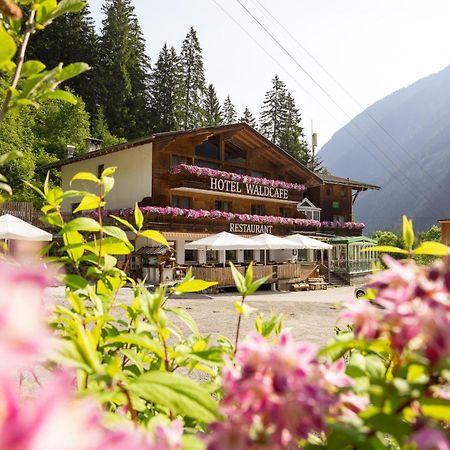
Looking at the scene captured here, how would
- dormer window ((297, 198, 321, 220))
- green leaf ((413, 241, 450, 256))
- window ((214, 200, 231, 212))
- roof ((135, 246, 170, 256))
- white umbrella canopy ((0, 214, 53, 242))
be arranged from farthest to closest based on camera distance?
1. dormer window ((297, 198, 321, 220))
2. window ((214, 200, 231, 212))
3. roof ((135, 246, 170, 256))
4. white umbrella canopy ((0, 214, 53, 242))
5. green leaf ((413, 241, 450, 256))

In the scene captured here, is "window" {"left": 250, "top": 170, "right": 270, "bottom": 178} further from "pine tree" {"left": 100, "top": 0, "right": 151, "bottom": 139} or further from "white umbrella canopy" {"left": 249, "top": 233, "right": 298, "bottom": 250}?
"pine tree" {"left": 100, "top": 0, "right": 151, "bottom": 139}

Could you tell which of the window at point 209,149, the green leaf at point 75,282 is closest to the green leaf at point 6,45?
the green leaf at point 75,282

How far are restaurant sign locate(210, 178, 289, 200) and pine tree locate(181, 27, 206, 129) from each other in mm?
29745

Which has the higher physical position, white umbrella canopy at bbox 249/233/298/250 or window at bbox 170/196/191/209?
window at bbox 170/196/191/209

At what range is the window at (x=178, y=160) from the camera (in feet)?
83.9

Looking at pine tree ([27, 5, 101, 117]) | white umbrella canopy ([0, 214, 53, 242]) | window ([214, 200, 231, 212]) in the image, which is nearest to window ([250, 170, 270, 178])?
window ([214, 200, 231, 212])

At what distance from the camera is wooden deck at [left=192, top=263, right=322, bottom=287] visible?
2127 cm

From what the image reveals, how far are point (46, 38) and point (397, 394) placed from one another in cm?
5464

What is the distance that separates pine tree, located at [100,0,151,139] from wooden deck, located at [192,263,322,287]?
93.6 ft

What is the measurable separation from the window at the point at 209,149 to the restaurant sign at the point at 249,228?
15.4ft

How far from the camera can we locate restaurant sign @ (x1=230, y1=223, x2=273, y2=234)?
27125 mm

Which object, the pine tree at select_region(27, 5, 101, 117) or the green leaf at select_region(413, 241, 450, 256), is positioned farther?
the pine tree at select_region(27, 5, 101, 117)

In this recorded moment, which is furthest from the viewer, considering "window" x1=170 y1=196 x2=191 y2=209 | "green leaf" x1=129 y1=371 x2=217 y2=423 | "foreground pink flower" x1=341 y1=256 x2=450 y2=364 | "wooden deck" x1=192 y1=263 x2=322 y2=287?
"window" x1=170 y1=196 x2=191 y2=209

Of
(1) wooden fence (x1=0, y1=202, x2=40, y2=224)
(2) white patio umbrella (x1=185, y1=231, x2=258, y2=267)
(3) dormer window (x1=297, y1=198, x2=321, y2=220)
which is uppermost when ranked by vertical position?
(3) dormer window (x1=297, y1=198, x2=321, y2=220)
